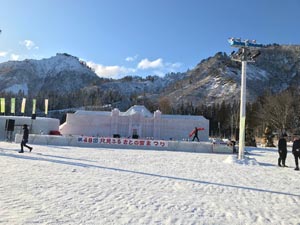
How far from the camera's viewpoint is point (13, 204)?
6816 mm

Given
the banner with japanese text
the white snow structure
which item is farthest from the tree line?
the banner with japanese text

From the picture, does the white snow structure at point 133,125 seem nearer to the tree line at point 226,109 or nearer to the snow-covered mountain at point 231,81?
the tree line at point 226,109

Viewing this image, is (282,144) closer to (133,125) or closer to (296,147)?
(296,147)

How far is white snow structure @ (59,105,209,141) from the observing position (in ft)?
144

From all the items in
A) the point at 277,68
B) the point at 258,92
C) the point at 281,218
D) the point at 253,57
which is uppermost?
the point at 277,68

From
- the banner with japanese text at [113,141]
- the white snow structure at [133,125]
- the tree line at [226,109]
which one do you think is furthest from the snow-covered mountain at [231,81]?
the banner with japanese text at [113,141]

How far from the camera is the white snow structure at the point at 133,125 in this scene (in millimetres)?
43875

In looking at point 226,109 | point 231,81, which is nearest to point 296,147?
point 226,109

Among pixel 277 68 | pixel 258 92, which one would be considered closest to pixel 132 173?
pixel 258 92

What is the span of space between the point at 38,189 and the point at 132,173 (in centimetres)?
457

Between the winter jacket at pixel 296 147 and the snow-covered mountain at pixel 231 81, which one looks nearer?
the winter jacket at pixel 296 147

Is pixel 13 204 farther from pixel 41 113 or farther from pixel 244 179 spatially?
pixel 41 113

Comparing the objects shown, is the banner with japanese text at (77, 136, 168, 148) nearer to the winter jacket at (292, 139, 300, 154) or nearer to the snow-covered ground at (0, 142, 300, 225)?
the winter jacket at (292, 139, 300, 154)

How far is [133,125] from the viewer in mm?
44656
